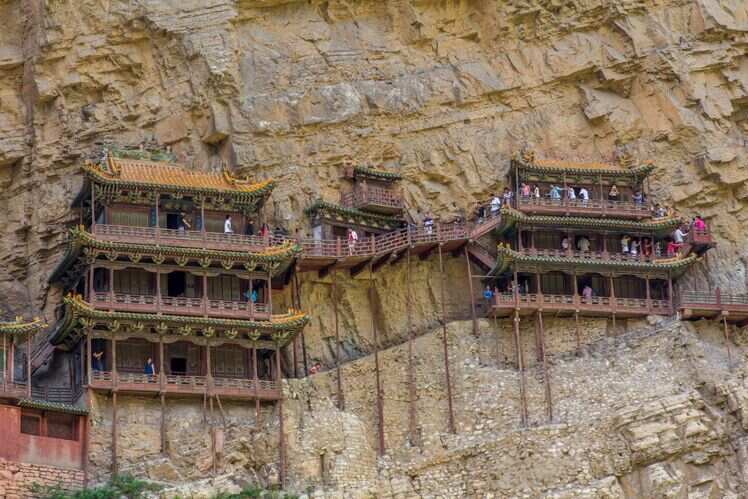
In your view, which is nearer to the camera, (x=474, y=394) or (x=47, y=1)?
(x=474, y=394)

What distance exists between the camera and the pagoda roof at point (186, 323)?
212 ft

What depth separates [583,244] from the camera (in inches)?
2847

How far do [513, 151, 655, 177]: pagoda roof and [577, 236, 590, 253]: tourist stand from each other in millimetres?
2634

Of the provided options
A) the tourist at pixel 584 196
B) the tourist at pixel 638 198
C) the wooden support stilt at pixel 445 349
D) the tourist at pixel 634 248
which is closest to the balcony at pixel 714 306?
the tourist at pixel 634 248

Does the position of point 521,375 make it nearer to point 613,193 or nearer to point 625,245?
point 625,245

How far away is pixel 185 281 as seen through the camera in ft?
223

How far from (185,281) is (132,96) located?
8.66 m

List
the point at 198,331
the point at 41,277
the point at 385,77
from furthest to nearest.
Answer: the point at 385,77 → the point at 41,277 → the point at 198,331

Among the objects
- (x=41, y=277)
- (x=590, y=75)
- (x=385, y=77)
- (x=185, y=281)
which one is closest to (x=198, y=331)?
(x=185, y=281)

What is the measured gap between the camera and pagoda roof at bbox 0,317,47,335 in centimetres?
6294

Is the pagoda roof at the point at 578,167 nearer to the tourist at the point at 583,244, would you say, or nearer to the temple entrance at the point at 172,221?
the tourist at the point at 583,244

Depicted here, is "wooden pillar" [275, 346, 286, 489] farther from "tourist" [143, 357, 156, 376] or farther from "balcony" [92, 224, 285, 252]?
"balcony" [92, 224, 285, 252]

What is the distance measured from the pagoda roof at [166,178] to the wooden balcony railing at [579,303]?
29.6ft

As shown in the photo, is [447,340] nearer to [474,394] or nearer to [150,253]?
[474,394]
